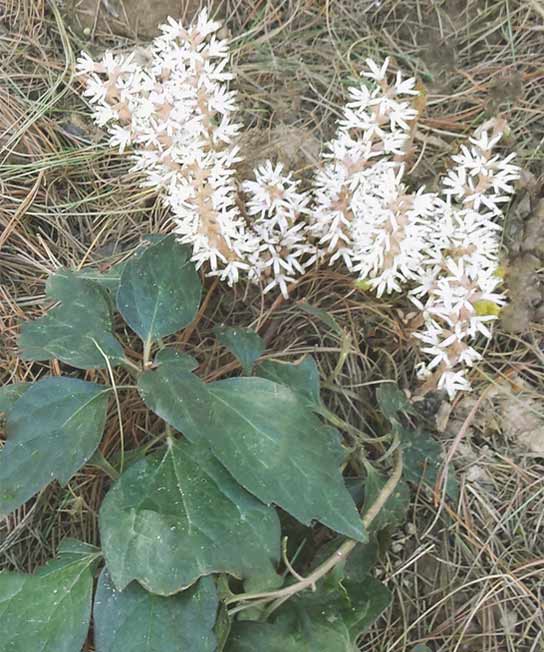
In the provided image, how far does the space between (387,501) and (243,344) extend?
1.34 ft

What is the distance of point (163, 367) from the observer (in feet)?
4.03

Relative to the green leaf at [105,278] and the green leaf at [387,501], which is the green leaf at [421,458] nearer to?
the green leaf at [387,501]

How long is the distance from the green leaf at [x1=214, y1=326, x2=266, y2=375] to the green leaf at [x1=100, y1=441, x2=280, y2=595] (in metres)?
0.20

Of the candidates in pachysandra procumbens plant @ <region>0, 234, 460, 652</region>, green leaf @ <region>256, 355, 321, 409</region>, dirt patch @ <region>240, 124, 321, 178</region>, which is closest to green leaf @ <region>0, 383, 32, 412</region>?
pachysandra procumbens plant @ <region>0, 234, 460, 652</region>

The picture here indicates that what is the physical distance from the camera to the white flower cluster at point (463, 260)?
1.17 meters

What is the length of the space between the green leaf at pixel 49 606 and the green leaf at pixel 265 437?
324 millimetres

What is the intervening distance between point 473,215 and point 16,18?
1.29 m

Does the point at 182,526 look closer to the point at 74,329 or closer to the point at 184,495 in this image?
the point at 184,495

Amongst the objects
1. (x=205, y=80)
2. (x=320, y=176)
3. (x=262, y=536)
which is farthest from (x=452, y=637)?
(x=205, y=80)

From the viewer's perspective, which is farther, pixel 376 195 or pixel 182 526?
pixel 376 195

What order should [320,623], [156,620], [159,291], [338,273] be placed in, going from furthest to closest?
[338,273] → [159,291] → [320,623] → [156,620]

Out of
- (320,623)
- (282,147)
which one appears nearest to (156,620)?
(320,623)

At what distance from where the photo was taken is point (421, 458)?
1403 mm

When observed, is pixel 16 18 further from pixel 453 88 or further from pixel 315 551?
pixel 315 551
